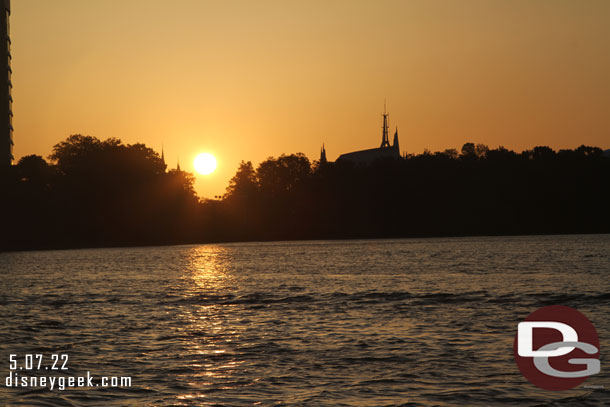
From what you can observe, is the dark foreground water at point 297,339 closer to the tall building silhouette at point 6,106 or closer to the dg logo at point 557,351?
the dg logo at point 557,351

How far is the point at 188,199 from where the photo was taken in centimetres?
19525

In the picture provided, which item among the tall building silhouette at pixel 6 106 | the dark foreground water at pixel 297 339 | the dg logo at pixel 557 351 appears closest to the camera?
the dark foreground water at pixel 297 339

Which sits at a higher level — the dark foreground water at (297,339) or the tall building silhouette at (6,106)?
the tall building silhouette at (6,106)

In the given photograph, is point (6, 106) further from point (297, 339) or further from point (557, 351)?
point (557, 351)

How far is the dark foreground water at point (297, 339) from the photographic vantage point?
778 inches

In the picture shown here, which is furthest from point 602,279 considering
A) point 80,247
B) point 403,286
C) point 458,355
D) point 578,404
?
point 80,247

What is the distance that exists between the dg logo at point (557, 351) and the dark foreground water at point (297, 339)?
419mm

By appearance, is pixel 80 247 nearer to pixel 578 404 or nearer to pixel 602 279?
pixel 602 279

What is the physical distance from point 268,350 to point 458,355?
227 inches

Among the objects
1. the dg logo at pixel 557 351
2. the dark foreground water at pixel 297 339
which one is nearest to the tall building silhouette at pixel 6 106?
the dark foreground water at pixel 297 339

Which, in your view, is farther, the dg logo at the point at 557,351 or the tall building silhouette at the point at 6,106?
the tall building silhouette at the point at 6,106

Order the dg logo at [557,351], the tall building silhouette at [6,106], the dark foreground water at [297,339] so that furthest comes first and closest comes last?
the tall building silhouette at [6,106]
the dg logo at [557,351]
the dark foreground water at [297,339]

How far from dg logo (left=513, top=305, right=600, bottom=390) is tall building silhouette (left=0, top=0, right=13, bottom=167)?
478 ft

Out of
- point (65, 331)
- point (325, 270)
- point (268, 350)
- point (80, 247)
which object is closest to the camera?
point (268, 350)
